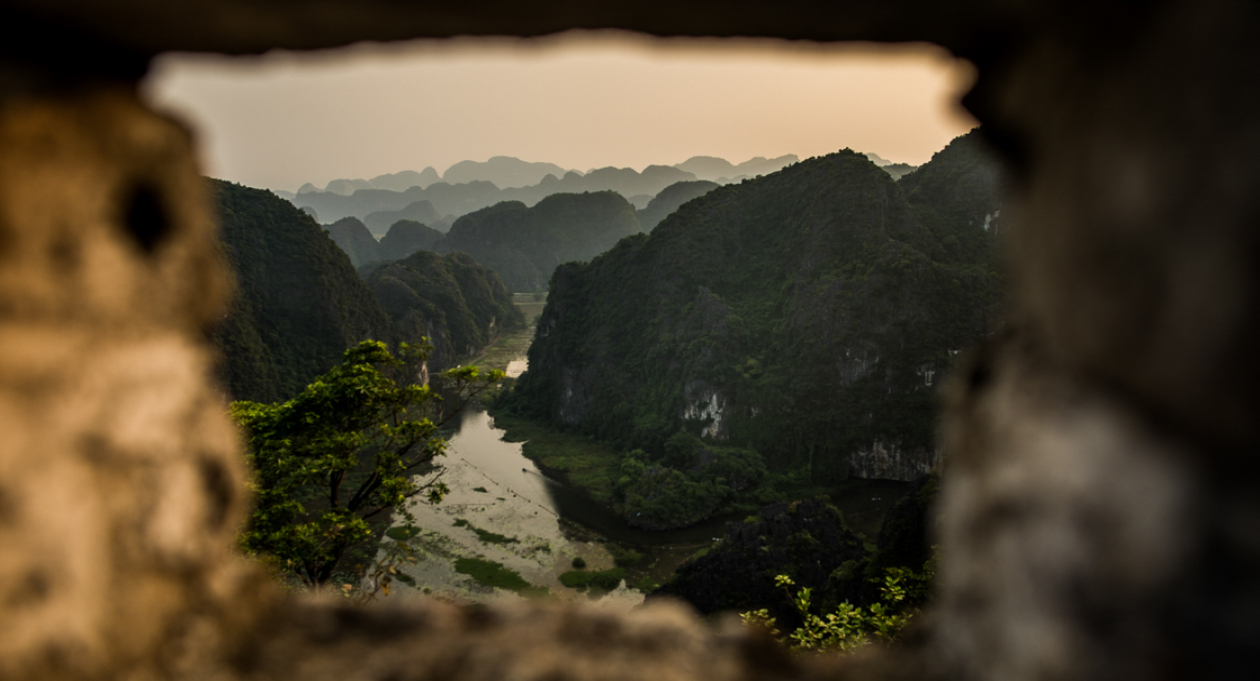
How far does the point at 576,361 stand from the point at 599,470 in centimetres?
1617

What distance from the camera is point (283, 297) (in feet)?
160

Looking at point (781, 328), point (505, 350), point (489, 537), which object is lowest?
point (489, 537)

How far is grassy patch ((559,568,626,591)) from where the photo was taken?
23422mm

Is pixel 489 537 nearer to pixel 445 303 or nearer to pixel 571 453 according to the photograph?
pixel 571 453

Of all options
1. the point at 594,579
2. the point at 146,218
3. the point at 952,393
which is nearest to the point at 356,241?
the point at 594,579

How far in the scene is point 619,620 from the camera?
6.72 feet

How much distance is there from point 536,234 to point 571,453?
333 ft

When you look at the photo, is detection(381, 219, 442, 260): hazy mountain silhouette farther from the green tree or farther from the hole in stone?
the hole in stone

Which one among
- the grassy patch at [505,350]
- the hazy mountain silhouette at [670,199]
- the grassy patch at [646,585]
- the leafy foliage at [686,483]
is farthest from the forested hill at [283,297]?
the hazy mountain silhouette at [670,199]

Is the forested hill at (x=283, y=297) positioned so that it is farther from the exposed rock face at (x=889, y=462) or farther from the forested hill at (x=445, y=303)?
the exposed rock face at (x=889, y=462)

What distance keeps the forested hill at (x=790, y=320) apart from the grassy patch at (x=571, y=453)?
1934 mm

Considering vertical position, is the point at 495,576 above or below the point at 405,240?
below

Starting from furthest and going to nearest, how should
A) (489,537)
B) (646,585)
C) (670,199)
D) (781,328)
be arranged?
(670,199) → (781,328) → (489,537) → (646,585)

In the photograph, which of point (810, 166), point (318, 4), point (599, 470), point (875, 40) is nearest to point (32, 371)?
point (318, 4)
